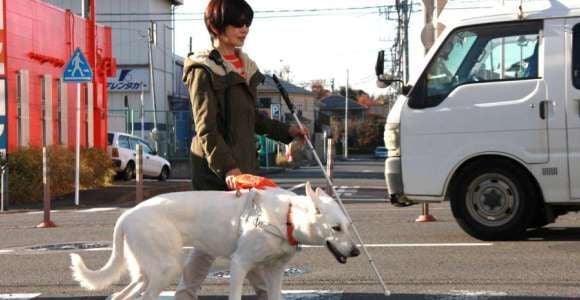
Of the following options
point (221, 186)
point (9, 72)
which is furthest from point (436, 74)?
point (9, 72)

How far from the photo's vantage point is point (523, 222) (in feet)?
30.9

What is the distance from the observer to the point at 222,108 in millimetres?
5211

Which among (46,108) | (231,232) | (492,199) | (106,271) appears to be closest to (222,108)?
(231,232)

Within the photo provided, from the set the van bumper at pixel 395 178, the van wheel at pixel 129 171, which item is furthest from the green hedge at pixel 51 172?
the van bumper at pixel 395 178

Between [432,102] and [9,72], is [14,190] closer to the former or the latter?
[9,72]

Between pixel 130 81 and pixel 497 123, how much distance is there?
48789mm

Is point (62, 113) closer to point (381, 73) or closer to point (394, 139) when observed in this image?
point (381, 73)

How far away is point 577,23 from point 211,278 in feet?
16.2

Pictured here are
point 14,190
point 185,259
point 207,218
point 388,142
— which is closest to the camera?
point 207,218

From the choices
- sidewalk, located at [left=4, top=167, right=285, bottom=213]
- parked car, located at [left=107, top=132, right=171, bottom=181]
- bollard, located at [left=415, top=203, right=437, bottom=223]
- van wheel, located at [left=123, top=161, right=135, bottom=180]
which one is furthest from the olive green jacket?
van wheel, located at [left=123, top=161, right=135, bottom=180]

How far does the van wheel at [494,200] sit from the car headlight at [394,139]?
2.51 feet

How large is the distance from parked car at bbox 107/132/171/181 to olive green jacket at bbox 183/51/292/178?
2193 centimetres

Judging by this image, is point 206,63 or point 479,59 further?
point 479,59

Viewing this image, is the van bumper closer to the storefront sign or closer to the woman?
the woman
